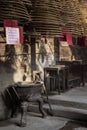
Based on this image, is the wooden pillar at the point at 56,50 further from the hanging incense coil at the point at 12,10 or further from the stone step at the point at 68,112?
the hanging incense coil at the point at 12,10

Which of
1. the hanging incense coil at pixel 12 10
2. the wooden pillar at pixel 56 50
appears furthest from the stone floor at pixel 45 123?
the hanging incense coil at pixel 12 10

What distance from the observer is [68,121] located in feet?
22.0

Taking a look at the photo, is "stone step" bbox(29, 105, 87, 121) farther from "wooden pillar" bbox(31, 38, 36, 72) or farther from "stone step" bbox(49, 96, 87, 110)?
"wooden pillar" bbox(31, 38, 36, 72)

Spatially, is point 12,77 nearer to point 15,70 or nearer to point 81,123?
point 15,70

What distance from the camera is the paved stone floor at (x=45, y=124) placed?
6.22 metres

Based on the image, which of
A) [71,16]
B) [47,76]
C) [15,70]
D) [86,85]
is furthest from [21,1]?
[86,85]

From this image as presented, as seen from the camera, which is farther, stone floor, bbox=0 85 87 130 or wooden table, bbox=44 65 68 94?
wooden table, bbox=44 65 68 94

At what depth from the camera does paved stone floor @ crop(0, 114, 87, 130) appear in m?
6.22

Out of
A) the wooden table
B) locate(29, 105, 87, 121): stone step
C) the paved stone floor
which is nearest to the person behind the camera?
the paved stone floor

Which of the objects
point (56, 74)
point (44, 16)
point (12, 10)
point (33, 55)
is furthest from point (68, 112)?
point (12, 10)

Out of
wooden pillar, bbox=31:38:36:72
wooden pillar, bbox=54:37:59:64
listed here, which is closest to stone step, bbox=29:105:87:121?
wooden pillar, bbox=31:38:36:72

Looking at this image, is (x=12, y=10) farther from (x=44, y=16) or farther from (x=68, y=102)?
(x=68, y=102)

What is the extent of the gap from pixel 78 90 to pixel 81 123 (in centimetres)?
238

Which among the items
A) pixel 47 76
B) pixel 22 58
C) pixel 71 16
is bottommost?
pixel 47 76
